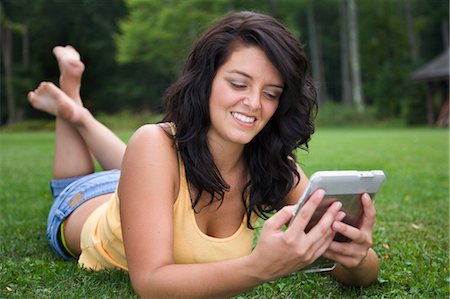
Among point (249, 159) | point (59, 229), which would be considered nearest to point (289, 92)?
point (249, 159)

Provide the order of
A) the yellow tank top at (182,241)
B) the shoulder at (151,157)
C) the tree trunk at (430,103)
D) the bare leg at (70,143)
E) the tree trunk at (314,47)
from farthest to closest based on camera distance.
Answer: the tree trunk at (314,47)
the tree trunk at (430,103)
the bare leg at (70,143)
the yellow tank top at (182,241)
the shoulder at (151,157)

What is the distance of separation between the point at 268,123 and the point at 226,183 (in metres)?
0.28

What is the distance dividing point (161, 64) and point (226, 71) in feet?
119

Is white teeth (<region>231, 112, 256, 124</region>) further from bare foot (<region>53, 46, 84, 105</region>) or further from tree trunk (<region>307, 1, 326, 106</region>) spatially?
tree trunk (<region>307, 1, 326, 106</region>)

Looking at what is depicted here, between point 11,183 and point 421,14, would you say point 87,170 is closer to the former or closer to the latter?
point 11,183

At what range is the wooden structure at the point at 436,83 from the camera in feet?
83.1

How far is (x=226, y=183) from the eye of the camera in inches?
92.5

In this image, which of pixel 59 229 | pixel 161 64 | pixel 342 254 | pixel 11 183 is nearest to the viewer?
pixel 342 254

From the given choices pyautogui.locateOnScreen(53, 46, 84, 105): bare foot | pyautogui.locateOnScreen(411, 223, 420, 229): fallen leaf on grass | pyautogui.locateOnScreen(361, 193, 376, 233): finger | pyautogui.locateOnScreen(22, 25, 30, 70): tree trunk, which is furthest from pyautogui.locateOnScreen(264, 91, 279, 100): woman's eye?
pyautogui.locateOnScreen(22, 25, 30, 70): tree trunk

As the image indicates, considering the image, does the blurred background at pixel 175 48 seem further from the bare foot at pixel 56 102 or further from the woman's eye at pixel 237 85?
the woman's eye at pixel 237 85

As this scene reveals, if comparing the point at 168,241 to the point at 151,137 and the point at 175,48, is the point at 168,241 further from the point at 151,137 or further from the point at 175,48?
the point at 175,48

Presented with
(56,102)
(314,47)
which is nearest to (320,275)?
(56,102)

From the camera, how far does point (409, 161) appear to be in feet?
30.0

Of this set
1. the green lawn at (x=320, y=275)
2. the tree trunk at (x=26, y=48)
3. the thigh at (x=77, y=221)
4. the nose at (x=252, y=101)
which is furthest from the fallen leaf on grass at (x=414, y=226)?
the tree trunk at (x=26, y=48)
